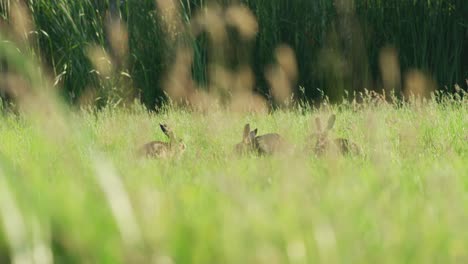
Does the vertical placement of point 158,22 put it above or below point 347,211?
below

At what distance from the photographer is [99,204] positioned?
1889 mm

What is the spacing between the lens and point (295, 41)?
29.8 feet

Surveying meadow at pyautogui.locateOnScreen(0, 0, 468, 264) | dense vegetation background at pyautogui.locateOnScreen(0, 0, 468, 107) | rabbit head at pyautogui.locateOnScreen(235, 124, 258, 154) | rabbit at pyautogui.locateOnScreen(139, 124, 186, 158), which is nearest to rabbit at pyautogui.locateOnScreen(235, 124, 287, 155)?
rabbit head at pyautogui.locateOnScreen(235, 124, 258, 154)

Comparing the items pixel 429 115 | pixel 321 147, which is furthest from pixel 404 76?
pixel 321 147

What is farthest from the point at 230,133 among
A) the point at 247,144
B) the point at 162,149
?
the point at 162,149

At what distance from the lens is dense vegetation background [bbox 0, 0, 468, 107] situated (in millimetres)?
8891

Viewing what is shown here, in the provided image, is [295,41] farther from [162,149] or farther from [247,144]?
[162,149]

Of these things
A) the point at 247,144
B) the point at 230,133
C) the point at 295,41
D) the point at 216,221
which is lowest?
the point at 295,41

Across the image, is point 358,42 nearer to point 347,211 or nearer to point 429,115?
point 429,115

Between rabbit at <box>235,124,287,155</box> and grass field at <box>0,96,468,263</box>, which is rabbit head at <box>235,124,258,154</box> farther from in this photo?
grass field at <box>0,96,468,263</box>

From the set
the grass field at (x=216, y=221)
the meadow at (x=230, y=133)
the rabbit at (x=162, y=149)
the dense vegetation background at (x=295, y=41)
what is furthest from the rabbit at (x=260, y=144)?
the dense vegetation background at (x=295, y=41)

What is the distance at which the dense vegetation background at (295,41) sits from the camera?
889cm

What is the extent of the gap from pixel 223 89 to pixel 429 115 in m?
3.45

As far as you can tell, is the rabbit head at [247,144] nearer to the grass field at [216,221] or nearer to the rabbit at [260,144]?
the rabbit at [260,144]
